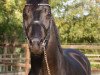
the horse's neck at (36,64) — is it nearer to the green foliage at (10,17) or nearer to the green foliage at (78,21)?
the green foliage at (10,17)

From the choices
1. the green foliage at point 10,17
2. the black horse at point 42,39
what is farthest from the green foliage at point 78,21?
the black horse at point 42,39

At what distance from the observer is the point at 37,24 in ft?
9.84

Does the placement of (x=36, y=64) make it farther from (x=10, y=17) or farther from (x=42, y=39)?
(x=10, y=17)

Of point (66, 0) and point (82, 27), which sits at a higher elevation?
point (66, 0)

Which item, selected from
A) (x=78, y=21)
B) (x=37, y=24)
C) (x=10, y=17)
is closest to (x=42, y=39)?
(x=37, y=24)

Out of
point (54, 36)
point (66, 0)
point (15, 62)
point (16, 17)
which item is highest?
point (66, 0)

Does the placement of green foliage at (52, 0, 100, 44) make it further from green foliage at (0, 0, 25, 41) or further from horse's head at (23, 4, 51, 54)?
horse's head at (23, 4, 51, 54)

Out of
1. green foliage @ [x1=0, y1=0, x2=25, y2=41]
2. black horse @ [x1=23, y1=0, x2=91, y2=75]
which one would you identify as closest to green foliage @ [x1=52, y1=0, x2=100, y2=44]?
green foliage @ [x1=0, y1=0, x2=25, y2=41]

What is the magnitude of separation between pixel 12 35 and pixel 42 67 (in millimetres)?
12251

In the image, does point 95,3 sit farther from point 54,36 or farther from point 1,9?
point 54,36

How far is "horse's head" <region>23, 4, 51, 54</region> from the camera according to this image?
289cm

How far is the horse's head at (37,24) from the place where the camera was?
289 centimetres

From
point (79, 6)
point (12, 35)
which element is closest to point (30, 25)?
point (12, 35)

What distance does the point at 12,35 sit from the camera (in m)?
15.4
